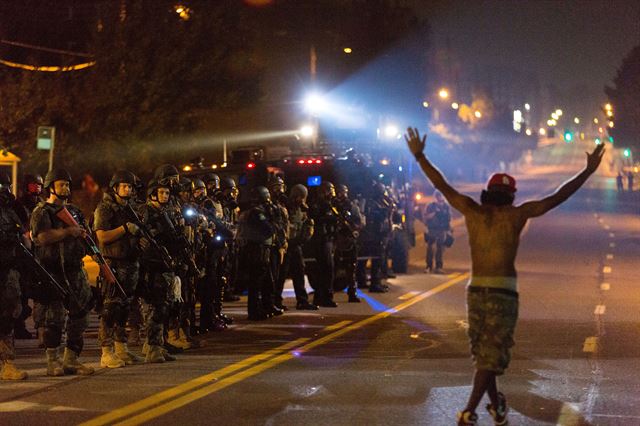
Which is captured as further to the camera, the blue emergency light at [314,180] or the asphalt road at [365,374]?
the blue emergency light at [314,180]

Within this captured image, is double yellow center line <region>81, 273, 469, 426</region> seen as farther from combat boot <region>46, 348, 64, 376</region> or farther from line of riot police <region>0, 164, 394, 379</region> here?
combat boot <region>46, 348, 64, 376</region>

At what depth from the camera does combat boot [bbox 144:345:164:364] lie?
11.4 m

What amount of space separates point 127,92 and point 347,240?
14.3 metres

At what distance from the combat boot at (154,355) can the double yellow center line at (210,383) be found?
0.82 m

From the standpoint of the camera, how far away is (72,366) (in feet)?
35.1

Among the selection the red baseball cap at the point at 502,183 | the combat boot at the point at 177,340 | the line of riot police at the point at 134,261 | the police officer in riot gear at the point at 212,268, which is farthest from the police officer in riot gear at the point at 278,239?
the red baseball cap at the point at 502,183

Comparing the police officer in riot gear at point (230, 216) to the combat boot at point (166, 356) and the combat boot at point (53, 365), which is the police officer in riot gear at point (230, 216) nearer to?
the combat boot at point (166, 356)

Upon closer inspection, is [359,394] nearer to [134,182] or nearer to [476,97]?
[134,182]

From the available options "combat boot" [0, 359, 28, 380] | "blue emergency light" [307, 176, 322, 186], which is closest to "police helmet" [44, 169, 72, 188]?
"combat boot" [0, 359, 28, 380]

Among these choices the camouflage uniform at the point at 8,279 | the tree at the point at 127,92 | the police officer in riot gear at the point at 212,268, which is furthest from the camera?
the tree at the point at 127,92

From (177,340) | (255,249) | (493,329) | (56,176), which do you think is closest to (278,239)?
(255,249)

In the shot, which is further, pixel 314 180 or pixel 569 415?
pixel 314 180

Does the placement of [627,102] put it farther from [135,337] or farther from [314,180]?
[135,337]

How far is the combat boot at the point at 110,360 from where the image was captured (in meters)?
11.1
